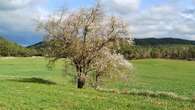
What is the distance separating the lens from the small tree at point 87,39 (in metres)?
40.8

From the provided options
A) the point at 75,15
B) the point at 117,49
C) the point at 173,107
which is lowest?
the point at 173,107

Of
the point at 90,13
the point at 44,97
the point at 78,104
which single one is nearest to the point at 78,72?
the point at 90,13

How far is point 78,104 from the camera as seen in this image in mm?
23281

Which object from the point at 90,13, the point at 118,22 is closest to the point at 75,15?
the point at 90,13

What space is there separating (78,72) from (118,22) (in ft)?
19.1

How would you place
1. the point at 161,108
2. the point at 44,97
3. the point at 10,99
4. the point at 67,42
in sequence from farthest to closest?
the point at 67,42, the point at 44,97, the point at 10,99, the point at 161,108

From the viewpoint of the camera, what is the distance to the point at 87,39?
41594 mm

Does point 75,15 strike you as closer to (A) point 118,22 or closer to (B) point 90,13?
(B) point 90,13

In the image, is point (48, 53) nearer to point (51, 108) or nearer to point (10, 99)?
point (10, 99)

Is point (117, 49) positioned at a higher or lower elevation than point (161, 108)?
higher

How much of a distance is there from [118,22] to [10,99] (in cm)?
1912

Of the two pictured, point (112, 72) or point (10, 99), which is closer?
point (10, 99)

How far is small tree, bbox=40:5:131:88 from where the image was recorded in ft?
134

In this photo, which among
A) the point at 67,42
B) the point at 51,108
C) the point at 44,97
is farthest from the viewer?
the point at 67,42
